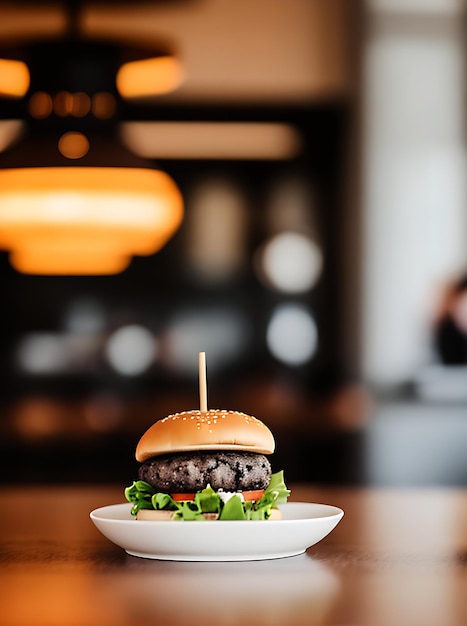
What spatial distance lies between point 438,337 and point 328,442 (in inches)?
25.1

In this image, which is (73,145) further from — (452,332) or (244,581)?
(452,332)

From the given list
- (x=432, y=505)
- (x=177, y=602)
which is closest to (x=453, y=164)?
(x=432, y=505)

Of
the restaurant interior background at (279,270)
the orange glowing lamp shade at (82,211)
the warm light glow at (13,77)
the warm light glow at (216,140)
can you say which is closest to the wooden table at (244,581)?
the orange glowing lamp shade at (82,211)

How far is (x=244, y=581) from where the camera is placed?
1078 mm

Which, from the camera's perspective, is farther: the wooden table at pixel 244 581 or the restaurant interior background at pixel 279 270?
the restaurant interior background at pixel 279 270

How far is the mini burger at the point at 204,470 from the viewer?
1242 millimetres

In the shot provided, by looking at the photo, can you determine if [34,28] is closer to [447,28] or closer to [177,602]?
[447,28]

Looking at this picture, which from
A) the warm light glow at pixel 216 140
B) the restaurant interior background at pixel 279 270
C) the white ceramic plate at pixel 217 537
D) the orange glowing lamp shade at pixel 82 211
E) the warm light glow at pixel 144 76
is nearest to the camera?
the white ceramic plate at pixel 217 537

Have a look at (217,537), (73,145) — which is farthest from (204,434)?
(73,145)

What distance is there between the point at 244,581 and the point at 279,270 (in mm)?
3541

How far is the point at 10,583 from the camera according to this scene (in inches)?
42.6

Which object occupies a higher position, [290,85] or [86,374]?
[290,85]

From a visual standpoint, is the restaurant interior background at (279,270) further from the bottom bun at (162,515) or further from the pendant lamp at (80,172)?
the bottom bun at (162,515)

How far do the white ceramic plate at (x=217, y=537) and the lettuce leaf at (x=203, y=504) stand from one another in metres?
0.04
